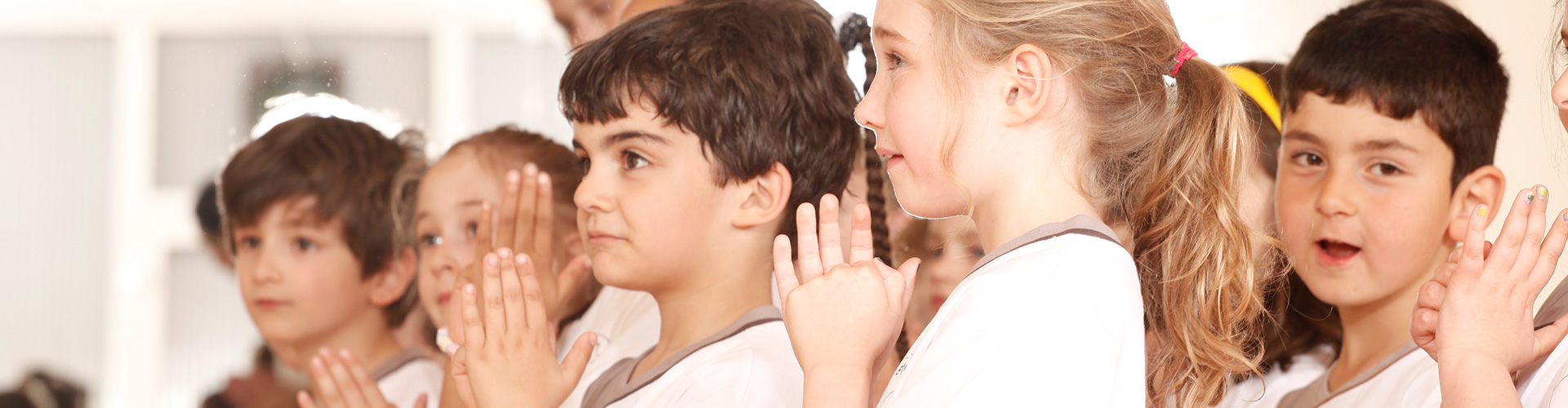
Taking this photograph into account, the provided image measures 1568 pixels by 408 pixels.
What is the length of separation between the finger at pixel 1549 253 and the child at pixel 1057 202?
19 centimetres

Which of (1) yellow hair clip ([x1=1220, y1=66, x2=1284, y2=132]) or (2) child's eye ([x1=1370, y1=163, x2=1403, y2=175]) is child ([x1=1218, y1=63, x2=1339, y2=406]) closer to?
(1) yellow hair clip ([x1=1220, y1=66, x2=1284, y2=132])

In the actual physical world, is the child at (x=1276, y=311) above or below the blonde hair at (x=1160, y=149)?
below

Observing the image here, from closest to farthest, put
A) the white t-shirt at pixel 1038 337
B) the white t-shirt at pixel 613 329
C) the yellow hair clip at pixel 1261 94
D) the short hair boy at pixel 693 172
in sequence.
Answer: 1. the white t-shirt at pixel 1038 337
2. the short hair boy at pixel 693 172
3. the white t-shirt at pixel 613 329
4. the yellow hair clip at pixel 1261 94

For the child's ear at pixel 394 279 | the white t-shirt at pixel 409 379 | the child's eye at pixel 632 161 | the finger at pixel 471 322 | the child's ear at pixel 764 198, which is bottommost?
the white t-shirt at pixel 409 379

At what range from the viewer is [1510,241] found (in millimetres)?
824

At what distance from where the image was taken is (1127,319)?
74cm

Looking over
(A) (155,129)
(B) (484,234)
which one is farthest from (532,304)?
(A) (155,129)

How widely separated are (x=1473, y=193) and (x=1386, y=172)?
96 millimetres

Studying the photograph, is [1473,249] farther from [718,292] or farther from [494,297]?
[494,297]

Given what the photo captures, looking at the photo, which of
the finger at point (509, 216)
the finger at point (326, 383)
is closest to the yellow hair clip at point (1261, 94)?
the finger at point (509, 216)

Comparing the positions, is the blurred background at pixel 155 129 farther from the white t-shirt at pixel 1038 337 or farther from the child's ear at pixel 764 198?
the white t-shirt at pixel 1038 337

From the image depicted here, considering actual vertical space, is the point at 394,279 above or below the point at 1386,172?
below

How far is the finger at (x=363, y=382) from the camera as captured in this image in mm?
1541

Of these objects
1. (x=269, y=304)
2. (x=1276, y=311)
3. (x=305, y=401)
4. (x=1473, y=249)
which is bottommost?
(x=305, y=401)
